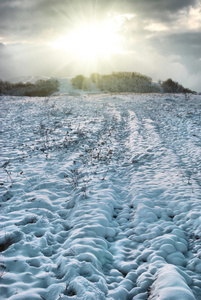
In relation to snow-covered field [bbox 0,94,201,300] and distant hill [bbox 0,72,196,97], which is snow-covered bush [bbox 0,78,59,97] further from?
snow-covered field [bbox 0,94,201,300]

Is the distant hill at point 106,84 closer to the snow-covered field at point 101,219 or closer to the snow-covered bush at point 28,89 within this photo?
the snow-covered bush at point 28,89

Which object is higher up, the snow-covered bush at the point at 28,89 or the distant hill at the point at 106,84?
the distant hill at the point at 106,84

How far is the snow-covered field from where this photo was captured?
365 centimetres

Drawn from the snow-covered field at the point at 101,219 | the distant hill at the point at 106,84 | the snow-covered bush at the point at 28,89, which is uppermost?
the distant hill at the point at 106,84

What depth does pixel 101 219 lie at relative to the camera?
560 cm

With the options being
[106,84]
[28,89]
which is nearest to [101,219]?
[28,89]

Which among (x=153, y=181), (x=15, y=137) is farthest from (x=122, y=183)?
(x=15, y=137)

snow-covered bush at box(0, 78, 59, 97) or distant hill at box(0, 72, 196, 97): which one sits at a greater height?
distant hill at box(0, 72, 196, 97)

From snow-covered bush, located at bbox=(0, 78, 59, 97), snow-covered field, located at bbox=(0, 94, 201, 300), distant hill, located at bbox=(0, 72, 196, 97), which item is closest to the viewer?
snow-covered field, located at bbox=(0, 94, 201, 300)

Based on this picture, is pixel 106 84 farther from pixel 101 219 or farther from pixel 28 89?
pixel 101 219

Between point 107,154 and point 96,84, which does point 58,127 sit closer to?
point 107,154

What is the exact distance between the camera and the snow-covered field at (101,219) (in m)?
3.65

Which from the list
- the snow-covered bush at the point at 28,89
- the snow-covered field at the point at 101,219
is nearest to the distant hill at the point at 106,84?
the snow-covered bush at the point at 28,89

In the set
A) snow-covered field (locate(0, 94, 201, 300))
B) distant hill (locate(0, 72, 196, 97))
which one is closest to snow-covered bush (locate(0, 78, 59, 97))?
distant hill (locate(0, 72, 196, 97))
